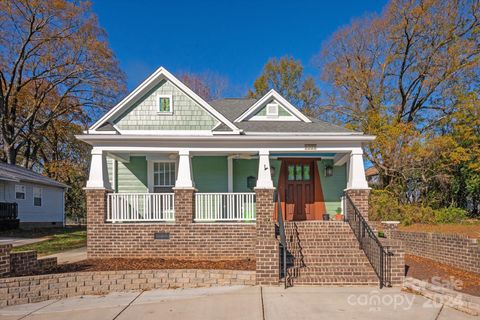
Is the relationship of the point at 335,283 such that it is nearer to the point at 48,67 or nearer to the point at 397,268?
the point at 397,268

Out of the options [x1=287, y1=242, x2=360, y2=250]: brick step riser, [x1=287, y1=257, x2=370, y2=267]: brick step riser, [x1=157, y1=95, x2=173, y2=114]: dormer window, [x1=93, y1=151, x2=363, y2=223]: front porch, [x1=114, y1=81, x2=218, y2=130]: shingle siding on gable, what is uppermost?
[x1=157, y1=95, x2=173, y2=114]: dormer window

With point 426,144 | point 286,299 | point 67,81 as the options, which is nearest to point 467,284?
point 286,299

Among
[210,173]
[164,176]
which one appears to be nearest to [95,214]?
[164,176]

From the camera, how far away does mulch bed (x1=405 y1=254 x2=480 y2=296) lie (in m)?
7.44

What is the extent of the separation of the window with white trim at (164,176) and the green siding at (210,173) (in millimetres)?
802

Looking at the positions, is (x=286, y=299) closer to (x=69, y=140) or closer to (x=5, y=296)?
(x=5, y=296)

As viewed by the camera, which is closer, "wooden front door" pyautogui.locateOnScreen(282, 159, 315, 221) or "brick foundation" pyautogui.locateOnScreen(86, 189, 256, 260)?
"brick foundation" pyautogui.locateOnScreen(86, 189, 256, 260)

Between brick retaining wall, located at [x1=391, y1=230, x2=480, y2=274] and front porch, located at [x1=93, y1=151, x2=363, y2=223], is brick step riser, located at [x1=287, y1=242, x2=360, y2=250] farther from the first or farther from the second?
→ front porch, located at [x1=93, y1=151, x2=363, y2=223]

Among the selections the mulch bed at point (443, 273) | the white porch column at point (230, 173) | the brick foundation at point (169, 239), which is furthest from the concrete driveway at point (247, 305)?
the white porch column at point (230, 173)

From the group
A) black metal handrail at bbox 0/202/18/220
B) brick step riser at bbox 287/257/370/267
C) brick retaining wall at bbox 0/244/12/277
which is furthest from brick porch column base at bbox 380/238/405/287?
black metal handrail at bbox 0/202/18/220

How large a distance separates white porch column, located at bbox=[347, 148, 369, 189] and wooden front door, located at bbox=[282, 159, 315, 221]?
2052mm

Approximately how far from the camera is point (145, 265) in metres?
9.23

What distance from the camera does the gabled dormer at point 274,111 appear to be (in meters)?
13.6

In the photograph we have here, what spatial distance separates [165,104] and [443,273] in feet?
29.2
